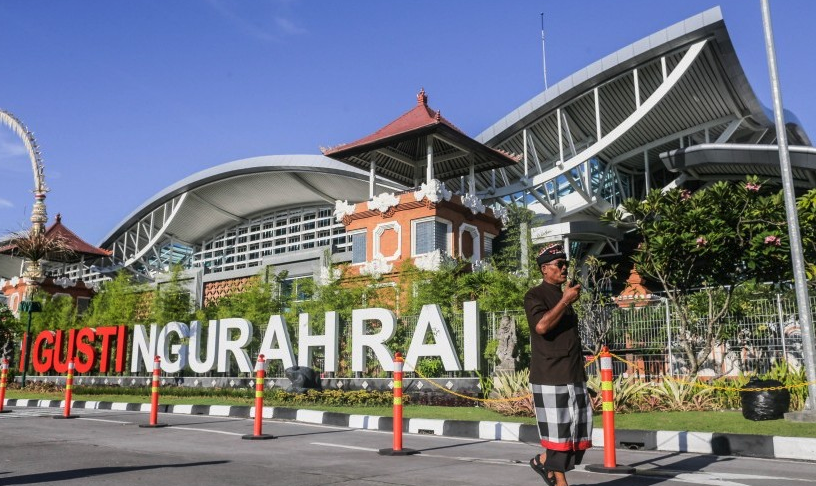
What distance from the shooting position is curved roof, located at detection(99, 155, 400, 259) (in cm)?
4072

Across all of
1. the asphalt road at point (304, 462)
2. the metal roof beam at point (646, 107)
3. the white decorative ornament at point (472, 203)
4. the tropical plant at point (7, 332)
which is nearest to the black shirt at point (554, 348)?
the asphalt road at point (304, 462)

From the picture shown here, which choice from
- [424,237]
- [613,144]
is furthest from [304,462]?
[613,144]

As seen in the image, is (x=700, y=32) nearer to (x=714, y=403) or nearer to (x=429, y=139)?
(x=429, y=139)

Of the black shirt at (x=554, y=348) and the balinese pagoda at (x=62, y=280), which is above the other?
the balinese pagoda at (x=62, y=280)

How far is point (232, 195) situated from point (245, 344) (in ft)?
93.1

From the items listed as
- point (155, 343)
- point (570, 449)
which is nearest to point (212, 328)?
point (155, 343)

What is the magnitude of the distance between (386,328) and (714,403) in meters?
8.26

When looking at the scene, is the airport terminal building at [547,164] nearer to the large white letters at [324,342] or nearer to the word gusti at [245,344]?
the word gusti at [245,344]

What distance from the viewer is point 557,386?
438 centimetres

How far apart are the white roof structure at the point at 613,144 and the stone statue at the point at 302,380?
51.7 feet

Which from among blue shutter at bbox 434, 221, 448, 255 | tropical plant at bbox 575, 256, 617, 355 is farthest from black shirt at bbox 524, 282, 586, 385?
blue shutter at bbox 434, 221, 448, 255

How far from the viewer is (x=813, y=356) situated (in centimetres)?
906

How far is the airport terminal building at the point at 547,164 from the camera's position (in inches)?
1120

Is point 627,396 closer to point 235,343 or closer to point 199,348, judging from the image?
point 235,343
